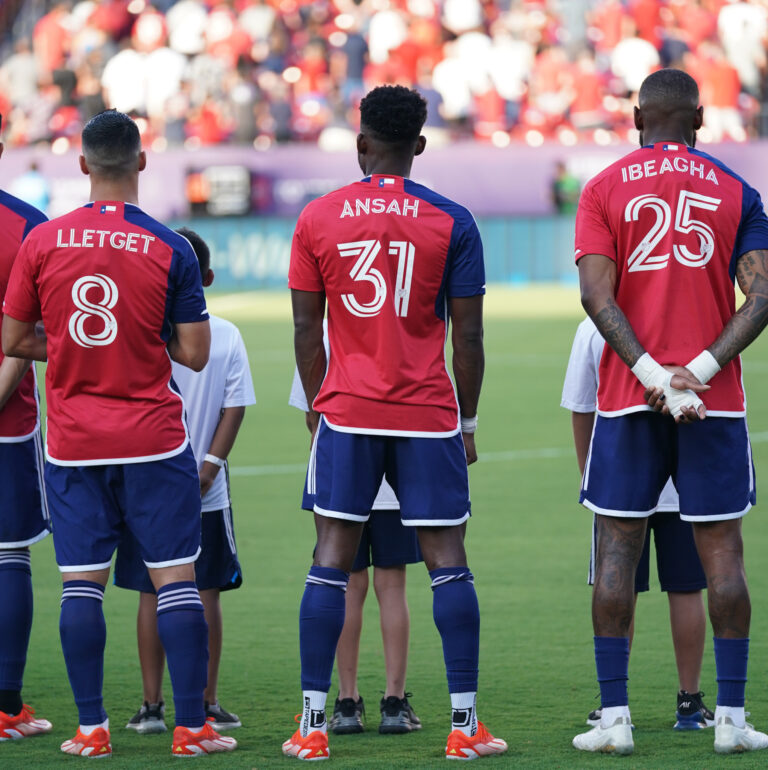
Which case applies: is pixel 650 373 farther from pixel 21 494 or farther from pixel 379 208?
pixel 21 494

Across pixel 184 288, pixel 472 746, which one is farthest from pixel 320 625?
pixel 184 288

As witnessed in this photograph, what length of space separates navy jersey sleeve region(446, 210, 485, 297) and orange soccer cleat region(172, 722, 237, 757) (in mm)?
1589

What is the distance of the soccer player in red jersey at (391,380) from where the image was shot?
4645 millimetres

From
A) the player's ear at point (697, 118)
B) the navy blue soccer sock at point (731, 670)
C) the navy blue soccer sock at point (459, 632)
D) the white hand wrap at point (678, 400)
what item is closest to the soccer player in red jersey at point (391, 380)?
the navy blue soccer sock at point (459, 632)

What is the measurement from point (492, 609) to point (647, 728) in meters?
2.02

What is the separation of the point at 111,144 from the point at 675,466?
6.78ft

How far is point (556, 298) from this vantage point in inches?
959

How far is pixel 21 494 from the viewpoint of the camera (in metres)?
5.09

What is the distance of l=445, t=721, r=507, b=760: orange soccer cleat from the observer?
4570 millimetres

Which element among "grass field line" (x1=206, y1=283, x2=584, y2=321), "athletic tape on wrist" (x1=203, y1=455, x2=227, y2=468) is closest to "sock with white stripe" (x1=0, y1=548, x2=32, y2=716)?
"athletic tape on wrist" (x1=203, y1=455, x2=227, y2=468)

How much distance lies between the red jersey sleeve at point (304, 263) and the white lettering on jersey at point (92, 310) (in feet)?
1.86

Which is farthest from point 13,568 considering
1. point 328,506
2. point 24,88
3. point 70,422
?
point 24,88

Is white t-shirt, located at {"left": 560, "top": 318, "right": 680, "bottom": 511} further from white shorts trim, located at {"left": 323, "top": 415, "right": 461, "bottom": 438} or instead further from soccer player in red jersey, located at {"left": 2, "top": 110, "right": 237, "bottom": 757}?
soccer player in red jersey, located at {"left": 2, "top": 110, "right": 237, "bottom": 757}

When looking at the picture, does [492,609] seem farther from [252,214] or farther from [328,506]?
[252,214]
